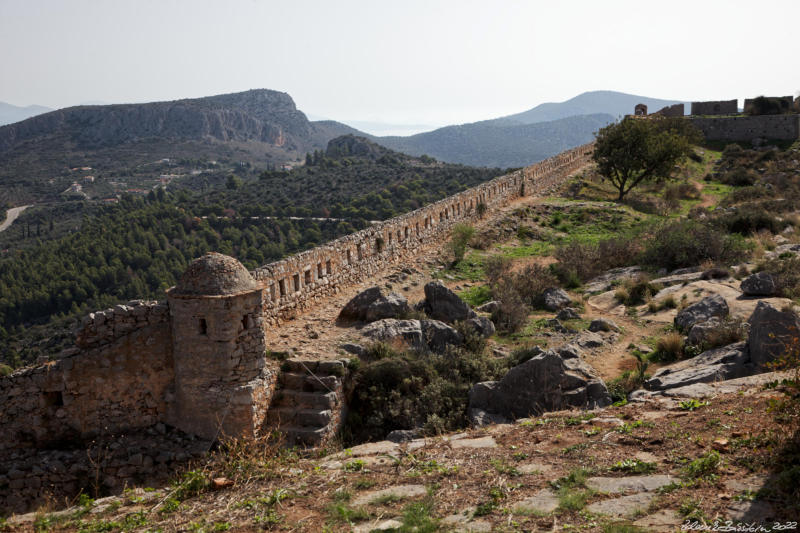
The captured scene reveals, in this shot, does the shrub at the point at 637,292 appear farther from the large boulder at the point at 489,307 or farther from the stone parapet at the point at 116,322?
the stone parapet at the point at 116,322

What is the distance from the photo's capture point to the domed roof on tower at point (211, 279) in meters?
7.68

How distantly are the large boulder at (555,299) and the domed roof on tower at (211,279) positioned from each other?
7645 millimetres

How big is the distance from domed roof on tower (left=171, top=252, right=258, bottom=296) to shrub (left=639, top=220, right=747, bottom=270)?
11.6 meters

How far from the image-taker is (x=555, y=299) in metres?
13.4

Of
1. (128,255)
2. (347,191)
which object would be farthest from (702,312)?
(347,191)

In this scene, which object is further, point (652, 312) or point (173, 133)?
point (173, 133)

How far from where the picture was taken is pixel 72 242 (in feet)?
155

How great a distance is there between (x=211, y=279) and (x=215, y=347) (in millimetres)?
909

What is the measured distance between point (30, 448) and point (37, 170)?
103 metres

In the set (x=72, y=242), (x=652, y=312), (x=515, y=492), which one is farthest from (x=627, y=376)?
(x=72, y=242)

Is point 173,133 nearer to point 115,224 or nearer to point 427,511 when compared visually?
point 115,224


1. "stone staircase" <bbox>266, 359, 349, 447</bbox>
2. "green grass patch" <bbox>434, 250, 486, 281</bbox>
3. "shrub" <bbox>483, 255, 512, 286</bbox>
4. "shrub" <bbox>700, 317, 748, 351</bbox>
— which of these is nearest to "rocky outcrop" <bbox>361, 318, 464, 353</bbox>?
"stone staircase" <bbox>266, 359, 349, 447</bbox>

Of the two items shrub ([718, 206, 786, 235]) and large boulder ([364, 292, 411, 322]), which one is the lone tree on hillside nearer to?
shrub ([718, 206, 786, 235])

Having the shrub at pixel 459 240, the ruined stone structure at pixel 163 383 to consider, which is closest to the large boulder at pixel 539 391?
the ruined stone structure at pixel 163 383
